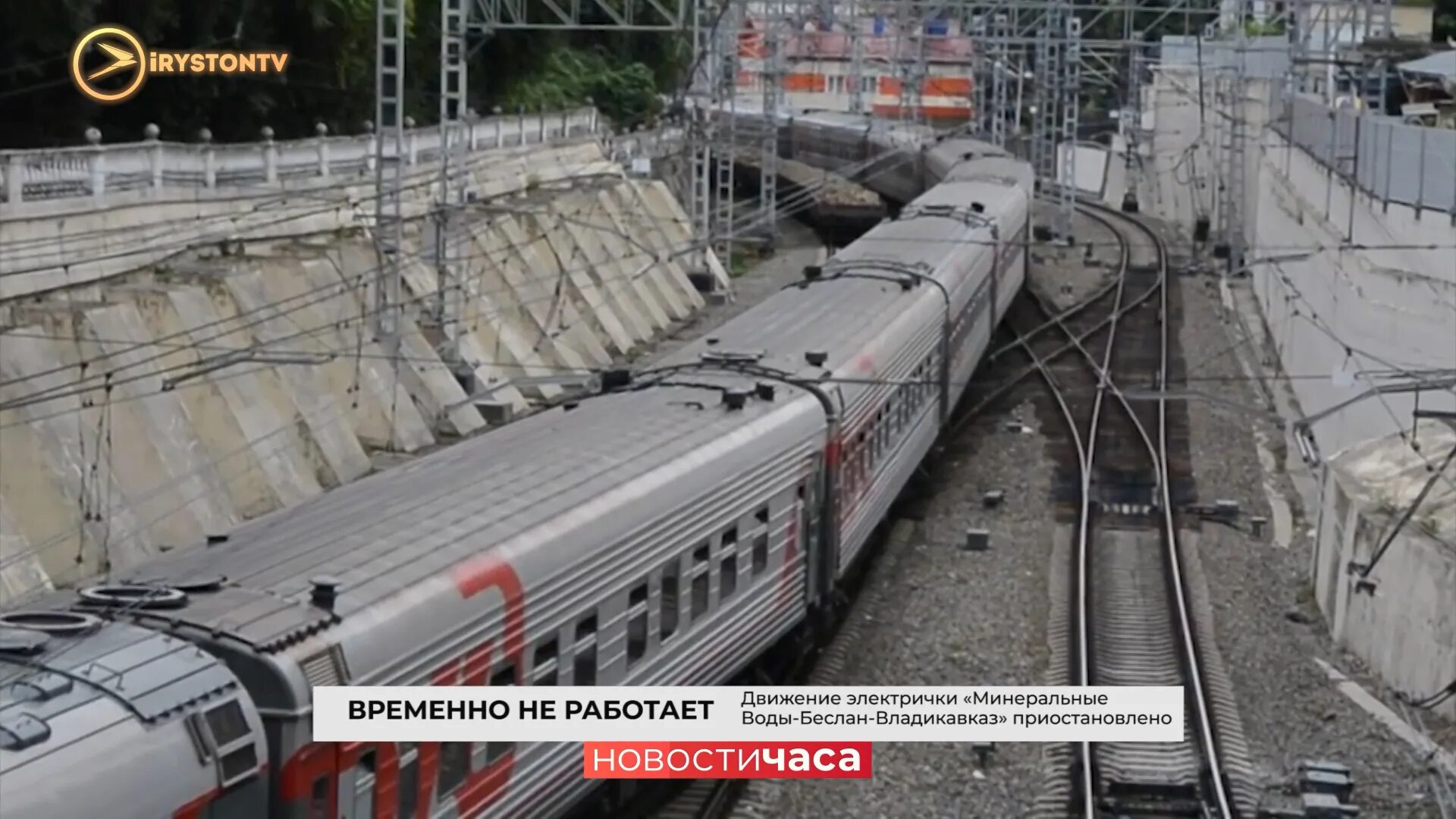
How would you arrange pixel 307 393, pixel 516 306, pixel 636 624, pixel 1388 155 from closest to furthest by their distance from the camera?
pixel 636 624, pixel 307 393, pixel 1388 155, pixel 516 306

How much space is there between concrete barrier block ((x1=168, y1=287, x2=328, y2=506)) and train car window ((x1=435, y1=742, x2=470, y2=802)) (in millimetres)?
9973

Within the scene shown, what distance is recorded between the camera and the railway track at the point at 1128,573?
1486 centimetres

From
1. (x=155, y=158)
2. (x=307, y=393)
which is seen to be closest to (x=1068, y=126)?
(x=307, y=393)

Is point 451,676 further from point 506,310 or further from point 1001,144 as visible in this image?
point 1001,144

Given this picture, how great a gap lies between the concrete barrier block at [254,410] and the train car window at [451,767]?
997cm

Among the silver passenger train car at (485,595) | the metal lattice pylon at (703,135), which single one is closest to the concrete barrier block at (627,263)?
the metal lattice pylon at (703,135)

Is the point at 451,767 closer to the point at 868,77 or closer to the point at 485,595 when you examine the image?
→ the point at 485,595

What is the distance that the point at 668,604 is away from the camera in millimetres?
13211

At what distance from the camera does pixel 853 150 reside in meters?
53.1

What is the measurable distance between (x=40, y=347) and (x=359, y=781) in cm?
957

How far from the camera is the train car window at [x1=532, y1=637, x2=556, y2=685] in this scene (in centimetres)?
1113

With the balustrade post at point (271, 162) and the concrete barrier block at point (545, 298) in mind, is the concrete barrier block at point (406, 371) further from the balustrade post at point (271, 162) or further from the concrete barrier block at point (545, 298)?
the concrete barrier block at point (545, 298)

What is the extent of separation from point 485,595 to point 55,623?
2293 millimetres
